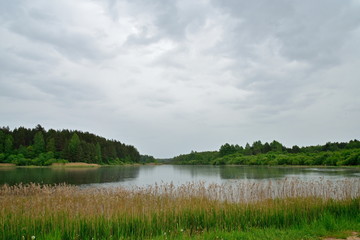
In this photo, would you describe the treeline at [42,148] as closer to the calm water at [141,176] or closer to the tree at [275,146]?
the calm water at [141,176]

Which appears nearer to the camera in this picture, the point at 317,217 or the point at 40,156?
the point at 317,217

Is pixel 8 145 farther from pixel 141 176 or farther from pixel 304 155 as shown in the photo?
pixel 304 155

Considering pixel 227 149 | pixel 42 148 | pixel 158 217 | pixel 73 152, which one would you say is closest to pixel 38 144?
pixel 42 148

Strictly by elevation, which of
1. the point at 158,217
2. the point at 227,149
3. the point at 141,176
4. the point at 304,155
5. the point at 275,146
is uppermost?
the point at 275,146

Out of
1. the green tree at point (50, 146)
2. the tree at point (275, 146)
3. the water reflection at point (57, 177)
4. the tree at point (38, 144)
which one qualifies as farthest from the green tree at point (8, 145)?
the tree at point (275, 146)

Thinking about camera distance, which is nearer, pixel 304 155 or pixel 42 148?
pixel 304 155

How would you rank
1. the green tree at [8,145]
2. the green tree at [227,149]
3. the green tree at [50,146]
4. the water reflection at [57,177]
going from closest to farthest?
1. the water reflection at [57,177]
2. the green tree at [8,145]
3. the green tree at [50,146]
4. the green tree at [227,149]

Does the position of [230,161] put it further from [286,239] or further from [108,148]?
[286,239]

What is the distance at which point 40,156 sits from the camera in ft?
334

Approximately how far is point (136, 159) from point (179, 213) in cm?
18121

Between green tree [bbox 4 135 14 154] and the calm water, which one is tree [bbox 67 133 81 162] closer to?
green tree [bbox 4 135 14 154]

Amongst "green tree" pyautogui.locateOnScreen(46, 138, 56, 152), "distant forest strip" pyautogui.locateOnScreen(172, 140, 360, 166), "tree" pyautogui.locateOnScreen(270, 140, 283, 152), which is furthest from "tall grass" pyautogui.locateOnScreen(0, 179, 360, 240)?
"tree" pyautogui.locateOnScreen(270, 140, 283, 152)

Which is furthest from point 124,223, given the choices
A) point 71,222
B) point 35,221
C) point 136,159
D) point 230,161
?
point 136,159

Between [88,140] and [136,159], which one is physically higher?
[88,140]
